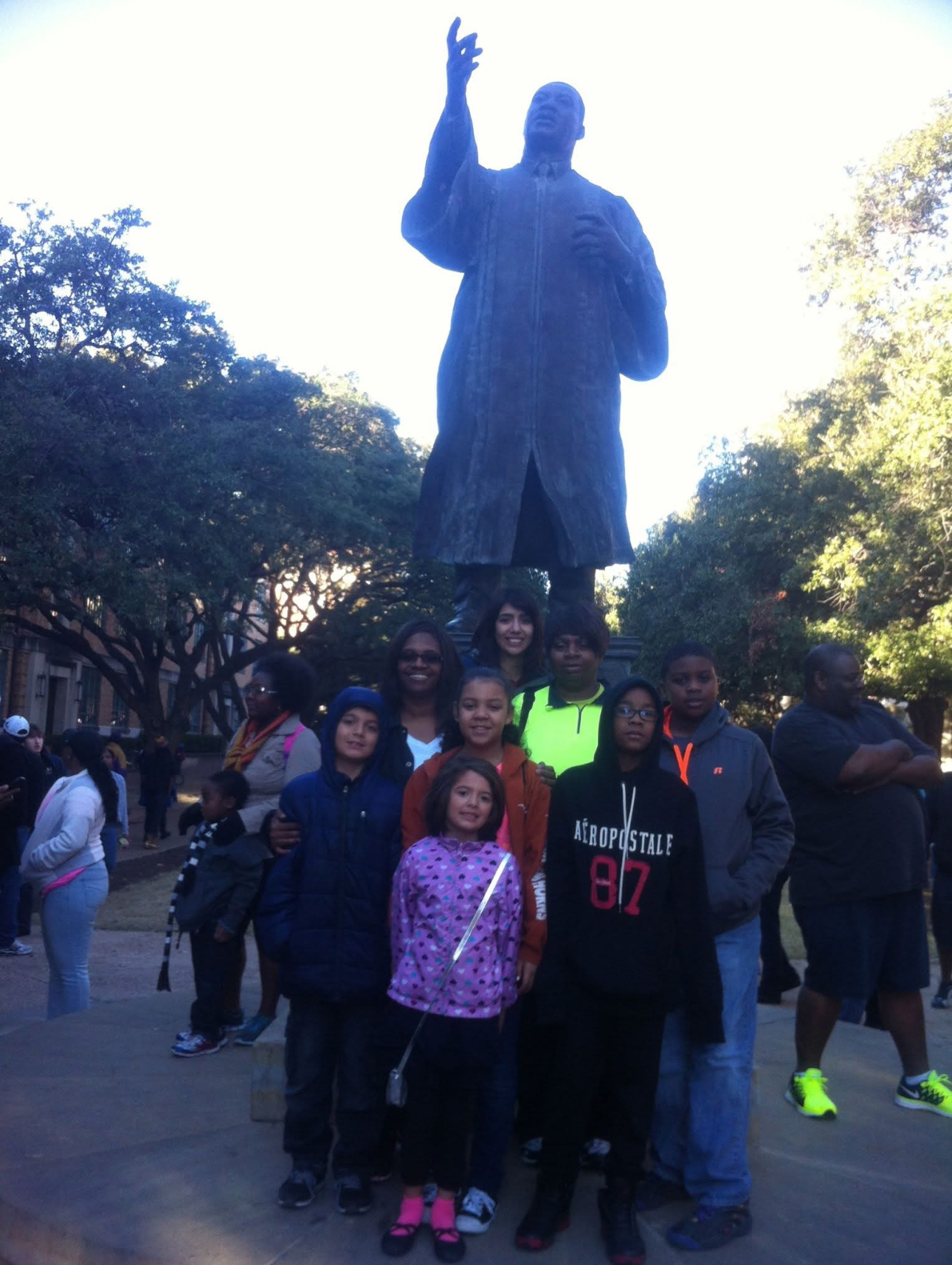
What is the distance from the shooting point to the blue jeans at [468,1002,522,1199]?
10.8 ft

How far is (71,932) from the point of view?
5.59m

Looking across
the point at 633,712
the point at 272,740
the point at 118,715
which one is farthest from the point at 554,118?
the point at 118,715

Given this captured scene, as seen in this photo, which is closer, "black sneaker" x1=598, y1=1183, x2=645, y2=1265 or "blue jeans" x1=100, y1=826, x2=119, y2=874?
"black sneaker" x1=598, y1=1183, x2=645, y2=1265

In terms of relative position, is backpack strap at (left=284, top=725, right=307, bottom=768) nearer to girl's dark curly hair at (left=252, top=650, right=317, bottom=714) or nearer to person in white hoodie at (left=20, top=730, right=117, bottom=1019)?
girl's dark curly hair at (left=252, top=650, right=317, bottom=714)

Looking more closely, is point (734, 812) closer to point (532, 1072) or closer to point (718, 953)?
point (718, 953)

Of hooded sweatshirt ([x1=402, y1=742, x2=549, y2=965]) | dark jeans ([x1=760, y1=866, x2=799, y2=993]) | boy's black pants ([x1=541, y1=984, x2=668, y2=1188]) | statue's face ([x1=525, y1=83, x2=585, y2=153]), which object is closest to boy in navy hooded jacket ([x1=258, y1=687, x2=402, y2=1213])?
hooded sweatshirt ([x1=402, y1=742, x2=549, y2=965])

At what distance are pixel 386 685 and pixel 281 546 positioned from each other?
700 inches

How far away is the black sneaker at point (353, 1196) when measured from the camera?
3.32 metres

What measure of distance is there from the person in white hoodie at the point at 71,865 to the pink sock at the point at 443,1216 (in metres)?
2.94

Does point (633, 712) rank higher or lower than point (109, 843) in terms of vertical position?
higher

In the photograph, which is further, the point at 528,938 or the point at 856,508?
the point at 856,508

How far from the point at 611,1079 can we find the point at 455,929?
631 mm

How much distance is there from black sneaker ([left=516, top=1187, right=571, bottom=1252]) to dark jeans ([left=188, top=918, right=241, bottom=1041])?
6.72 ft

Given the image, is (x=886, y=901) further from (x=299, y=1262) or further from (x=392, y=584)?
(x=392, y=584)
